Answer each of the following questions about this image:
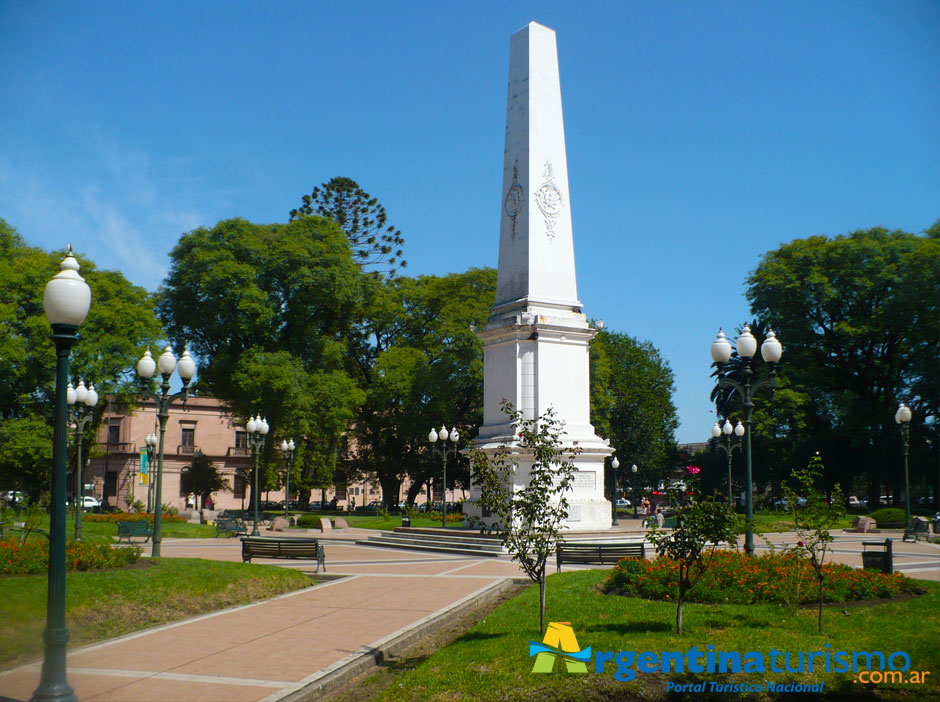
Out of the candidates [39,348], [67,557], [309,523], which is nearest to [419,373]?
[309,523]

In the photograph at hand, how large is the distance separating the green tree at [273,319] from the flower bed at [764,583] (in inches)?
1282

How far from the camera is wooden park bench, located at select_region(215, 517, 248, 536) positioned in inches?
1328

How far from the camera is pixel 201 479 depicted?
6862 cm

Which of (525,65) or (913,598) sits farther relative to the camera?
(525,65)

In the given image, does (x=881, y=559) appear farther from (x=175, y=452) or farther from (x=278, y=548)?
(x=175, y=452)

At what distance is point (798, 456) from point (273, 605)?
42928mm

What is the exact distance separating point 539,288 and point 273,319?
78.3ft

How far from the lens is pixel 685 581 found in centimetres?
1007

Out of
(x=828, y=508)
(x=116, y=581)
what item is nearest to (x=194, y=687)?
(x=116, y=581)

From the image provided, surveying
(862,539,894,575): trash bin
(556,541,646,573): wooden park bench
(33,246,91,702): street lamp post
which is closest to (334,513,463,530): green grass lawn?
(556,541,646,573): wooden park bench

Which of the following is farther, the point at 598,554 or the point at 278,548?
the point at 278,548

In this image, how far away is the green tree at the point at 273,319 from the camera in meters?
44.6

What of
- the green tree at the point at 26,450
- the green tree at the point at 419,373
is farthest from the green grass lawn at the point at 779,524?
the green tree at the point at 26,450

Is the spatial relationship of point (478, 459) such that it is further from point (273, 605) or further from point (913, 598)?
point (913, 598)
